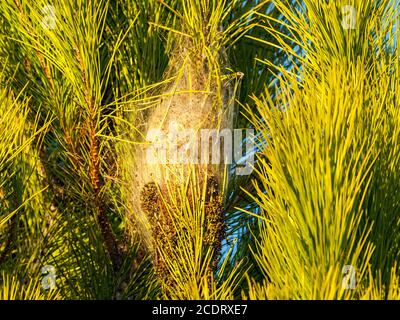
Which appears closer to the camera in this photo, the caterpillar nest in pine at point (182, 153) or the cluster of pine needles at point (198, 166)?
the cluster of pine needles at point (198, 166)

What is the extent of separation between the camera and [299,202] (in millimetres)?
2213

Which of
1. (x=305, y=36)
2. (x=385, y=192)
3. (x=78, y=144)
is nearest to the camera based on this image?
(x=385, y=192)

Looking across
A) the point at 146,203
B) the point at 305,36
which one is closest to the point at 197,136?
the point at 146,203

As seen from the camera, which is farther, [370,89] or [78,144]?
[78,144]

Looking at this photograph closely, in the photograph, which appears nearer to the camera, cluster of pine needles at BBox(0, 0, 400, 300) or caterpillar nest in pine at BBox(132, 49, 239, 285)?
cluster of pine needles at BBox(0, 0, 400, 300)

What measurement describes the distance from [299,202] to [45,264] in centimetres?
129

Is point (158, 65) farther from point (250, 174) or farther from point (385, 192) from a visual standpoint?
point (385, 192)

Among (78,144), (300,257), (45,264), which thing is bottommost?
(45,264)

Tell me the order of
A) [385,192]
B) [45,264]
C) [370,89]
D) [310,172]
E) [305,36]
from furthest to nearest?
1. [45,264]
2. [305,36]
3. [370,89]
4. [385,192]
5. [310,172]

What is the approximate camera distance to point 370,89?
8.40ft

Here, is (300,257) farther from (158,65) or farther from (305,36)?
(158,65)
